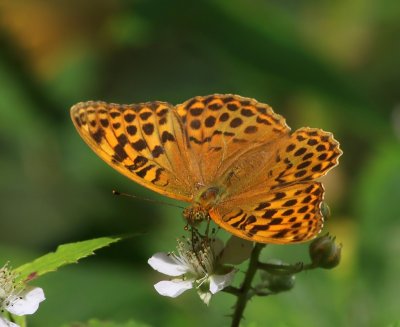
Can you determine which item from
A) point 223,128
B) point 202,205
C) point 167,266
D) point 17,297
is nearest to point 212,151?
point 223,128

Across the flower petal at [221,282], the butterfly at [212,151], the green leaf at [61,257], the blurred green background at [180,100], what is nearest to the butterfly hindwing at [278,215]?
the butterfly at [212,151]

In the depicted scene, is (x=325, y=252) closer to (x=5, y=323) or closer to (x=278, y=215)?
(x=278, y=215)

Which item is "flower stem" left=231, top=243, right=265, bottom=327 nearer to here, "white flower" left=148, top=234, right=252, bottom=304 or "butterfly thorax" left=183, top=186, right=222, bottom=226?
"white flower" left=148, top=234, right=252, bottom=304

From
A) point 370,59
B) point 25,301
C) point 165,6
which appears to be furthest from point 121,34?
point 25,301

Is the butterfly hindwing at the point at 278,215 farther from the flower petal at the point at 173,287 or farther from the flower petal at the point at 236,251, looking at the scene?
the flower petal at the point at 173,287

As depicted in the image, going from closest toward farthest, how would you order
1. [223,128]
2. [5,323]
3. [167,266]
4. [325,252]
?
[5,323] < [325,252] < [167,266] < [223,128]
